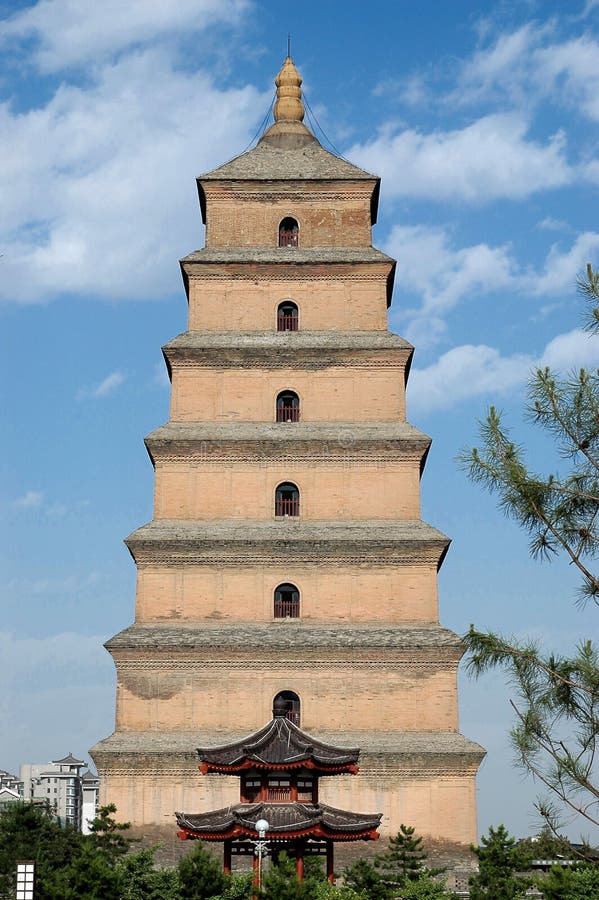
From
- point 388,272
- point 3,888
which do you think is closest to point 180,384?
point 388,272

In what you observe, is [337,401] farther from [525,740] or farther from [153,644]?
[525,740]

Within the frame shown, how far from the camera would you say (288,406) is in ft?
112

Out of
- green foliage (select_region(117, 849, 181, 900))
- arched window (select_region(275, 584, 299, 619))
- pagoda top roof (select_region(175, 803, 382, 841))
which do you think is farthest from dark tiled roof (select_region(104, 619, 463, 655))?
green foliage (select_region(117, 849, 181, 900))

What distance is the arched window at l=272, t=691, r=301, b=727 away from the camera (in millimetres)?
30531

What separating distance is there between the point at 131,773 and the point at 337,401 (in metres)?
10.8

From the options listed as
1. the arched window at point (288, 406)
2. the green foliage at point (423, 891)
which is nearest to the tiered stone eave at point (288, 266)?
the arched window at point (288, 406)

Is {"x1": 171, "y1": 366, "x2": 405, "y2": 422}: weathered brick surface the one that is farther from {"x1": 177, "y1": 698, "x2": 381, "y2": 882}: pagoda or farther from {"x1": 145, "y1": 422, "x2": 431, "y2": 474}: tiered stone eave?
{"x1": 177, "y1": 698, "x2": 381, "y2": 882}: pagoda

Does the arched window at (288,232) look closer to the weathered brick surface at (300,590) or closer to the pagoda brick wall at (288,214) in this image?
the pagoda brick wall at (288,214)

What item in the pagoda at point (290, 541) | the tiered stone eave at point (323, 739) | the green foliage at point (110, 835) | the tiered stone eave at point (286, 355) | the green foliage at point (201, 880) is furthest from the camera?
the tiered stone eave at point (286, 355)

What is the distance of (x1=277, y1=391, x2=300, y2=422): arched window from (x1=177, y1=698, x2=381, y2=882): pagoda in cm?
1048

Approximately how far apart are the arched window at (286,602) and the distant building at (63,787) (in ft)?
275

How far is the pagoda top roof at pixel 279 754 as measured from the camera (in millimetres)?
24312

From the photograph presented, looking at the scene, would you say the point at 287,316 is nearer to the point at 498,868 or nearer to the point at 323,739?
the point at 323,739

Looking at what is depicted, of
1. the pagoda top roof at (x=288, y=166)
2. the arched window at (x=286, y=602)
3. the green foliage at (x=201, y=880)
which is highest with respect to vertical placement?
the pagoda top roof at (x=288, y=166)
